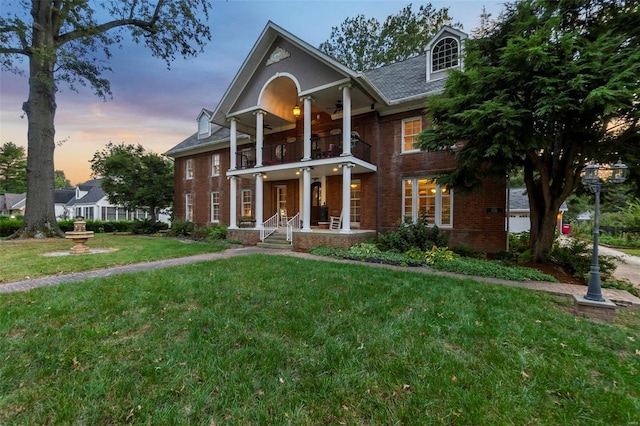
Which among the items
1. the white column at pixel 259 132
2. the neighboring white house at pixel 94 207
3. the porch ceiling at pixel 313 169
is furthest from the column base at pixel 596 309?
the neighboring white house at pixel 94 207

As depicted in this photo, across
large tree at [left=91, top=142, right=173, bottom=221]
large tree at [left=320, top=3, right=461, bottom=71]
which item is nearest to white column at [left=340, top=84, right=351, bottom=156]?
large tree at [left=320, top=3, right=461, bottom=71]

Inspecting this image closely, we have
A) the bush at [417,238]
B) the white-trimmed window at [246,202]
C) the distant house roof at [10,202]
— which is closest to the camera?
the bush at [417,238]

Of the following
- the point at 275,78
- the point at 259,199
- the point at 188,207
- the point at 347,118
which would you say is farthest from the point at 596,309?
the point at 188,207

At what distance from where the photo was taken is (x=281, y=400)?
90.7 inches

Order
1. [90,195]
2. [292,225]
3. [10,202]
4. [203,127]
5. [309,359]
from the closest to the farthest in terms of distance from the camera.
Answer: [309,359]
[292,225]
[203,127]
[90,195]
[10,202]

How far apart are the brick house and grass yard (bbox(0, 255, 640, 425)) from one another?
614 centimetres

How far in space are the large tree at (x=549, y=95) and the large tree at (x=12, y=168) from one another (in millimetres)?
58396

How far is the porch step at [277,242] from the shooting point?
11.7 m

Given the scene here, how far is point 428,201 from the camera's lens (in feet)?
38.2

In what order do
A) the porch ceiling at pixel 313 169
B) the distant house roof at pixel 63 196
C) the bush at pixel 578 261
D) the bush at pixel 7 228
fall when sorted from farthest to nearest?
the distant house roof at pixel 63 196, the bush at pixel 7 228, the porch ceiling at pixel 313 169, the bush at pixel 578 261

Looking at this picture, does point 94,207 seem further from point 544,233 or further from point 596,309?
point 596,309

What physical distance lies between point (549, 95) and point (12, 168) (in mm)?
62132

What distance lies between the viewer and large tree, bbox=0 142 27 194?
127 ft

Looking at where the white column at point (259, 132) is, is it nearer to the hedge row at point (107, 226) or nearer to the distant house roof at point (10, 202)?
the hedge row at point (107, 226)
